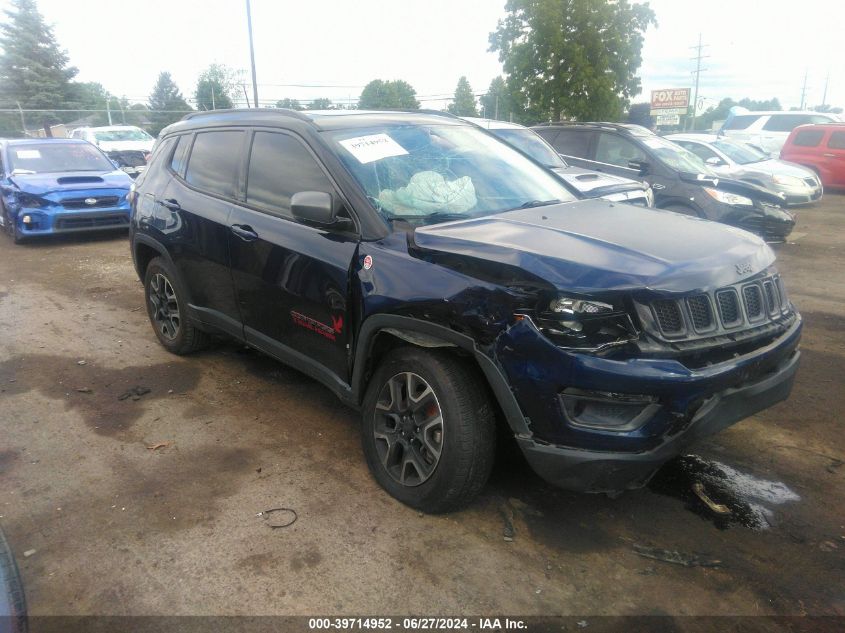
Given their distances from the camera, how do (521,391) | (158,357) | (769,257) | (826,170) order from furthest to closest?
(826,170)
(158,357)
(769,257)
(521,391)

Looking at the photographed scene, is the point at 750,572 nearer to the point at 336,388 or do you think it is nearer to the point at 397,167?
the point at 336,388

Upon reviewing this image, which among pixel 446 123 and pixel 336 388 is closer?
pixel 336 388

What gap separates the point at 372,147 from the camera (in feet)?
11.9

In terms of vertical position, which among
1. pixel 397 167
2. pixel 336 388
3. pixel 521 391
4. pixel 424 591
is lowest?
pixel 424 591

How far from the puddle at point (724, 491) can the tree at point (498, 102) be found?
64.4 ft

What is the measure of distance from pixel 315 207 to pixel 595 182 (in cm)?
514

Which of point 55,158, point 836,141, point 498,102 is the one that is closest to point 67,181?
point 55,158

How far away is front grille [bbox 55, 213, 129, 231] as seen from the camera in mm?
10164

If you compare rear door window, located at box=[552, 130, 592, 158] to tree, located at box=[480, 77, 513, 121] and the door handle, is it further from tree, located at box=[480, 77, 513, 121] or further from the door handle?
tree, located at box=[480, 77, 513, 121]

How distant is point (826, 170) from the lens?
54.3 ft

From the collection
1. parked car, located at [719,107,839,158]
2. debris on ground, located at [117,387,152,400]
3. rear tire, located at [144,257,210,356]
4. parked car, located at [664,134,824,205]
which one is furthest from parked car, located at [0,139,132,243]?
parked car, located at [719,107,839,158]

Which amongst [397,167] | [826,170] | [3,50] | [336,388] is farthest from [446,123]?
[3,50]

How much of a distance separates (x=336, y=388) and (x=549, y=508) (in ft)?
4.21

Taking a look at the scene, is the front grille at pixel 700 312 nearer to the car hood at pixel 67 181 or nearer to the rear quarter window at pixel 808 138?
the car hood at pixel 67 181
